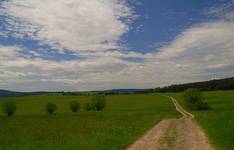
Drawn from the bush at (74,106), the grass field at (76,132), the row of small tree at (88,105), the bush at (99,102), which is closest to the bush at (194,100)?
the bush at (99,102)

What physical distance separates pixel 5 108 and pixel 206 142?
267ft

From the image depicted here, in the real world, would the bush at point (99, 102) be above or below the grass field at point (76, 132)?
above

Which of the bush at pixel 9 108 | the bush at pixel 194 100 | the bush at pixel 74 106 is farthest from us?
the bush at pixel 74 106

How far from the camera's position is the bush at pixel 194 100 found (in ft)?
292

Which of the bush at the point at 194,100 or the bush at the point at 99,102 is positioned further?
the bush at the point at 99,102

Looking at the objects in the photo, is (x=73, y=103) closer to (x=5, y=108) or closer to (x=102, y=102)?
(x=102, y=102)

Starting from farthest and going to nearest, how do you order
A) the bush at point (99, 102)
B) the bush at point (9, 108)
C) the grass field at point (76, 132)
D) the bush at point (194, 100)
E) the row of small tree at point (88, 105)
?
1. the bush at point (99, 102)
2. the row of small tree at point (88, 105)
3. the bush at point (9, 108)
4. the bush at point (194, 100)
5. the grass field at point (76, 132)

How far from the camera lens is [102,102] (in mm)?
103938

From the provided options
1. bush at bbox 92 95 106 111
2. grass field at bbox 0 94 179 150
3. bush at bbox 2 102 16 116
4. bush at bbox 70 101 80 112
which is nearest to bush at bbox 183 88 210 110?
bush at bbox 92 95 106 111

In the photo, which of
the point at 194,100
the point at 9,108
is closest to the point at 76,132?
the point at 194,100

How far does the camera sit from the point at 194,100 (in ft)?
299

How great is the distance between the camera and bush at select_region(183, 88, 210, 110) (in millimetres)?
88938

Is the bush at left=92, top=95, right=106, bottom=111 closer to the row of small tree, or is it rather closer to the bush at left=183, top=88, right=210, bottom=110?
the row of small tree

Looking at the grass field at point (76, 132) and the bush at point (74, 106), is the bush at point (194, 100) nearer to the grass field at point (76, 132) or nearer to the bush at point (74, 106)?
the grass field at point (76, 132)
